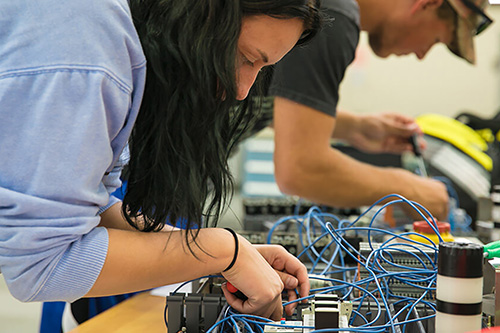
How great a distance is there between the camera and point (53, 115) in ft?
2.35

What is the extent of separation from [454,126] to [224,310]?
2.21m

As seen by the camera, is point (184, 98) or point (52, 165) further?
point (184, 98)

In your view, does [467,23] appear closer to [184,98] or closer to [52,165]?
[184,98]

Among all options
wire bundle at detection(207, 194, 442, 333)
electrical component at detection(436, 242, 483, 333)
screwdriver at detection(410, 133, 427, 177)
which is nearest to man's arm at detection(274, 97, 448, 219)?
screwdriver at detection(410, 133, 427, 177)

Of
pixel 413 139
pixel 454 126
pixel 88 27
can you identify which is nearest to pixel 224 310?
pixel 88 27

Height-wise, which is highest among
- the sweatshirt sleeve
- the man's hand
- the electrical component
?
the sweatshirt sleeve

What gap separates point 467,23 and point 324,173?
0.68m

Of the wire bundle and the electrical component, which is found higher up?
the electrical component

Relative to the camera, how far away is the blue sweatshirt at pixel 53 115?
71 cm

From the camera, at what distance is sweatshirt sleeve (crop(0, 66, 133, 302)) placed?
716mm

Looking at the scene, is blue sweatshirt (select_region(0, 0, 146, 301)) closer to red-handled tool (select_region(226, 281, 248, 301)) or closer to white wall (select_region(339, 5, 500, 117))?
A: red-handled tool (select_region(226, 281, 248, 301))

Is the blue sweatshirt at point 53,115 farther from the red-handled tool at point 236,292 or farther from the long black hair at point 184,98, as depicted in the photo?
the red-handled tool at point 236,292

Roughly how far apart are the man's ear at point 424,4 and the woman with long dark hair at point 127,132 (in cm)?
100

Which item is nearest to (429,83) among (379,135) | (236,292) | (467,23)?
(379,135)
